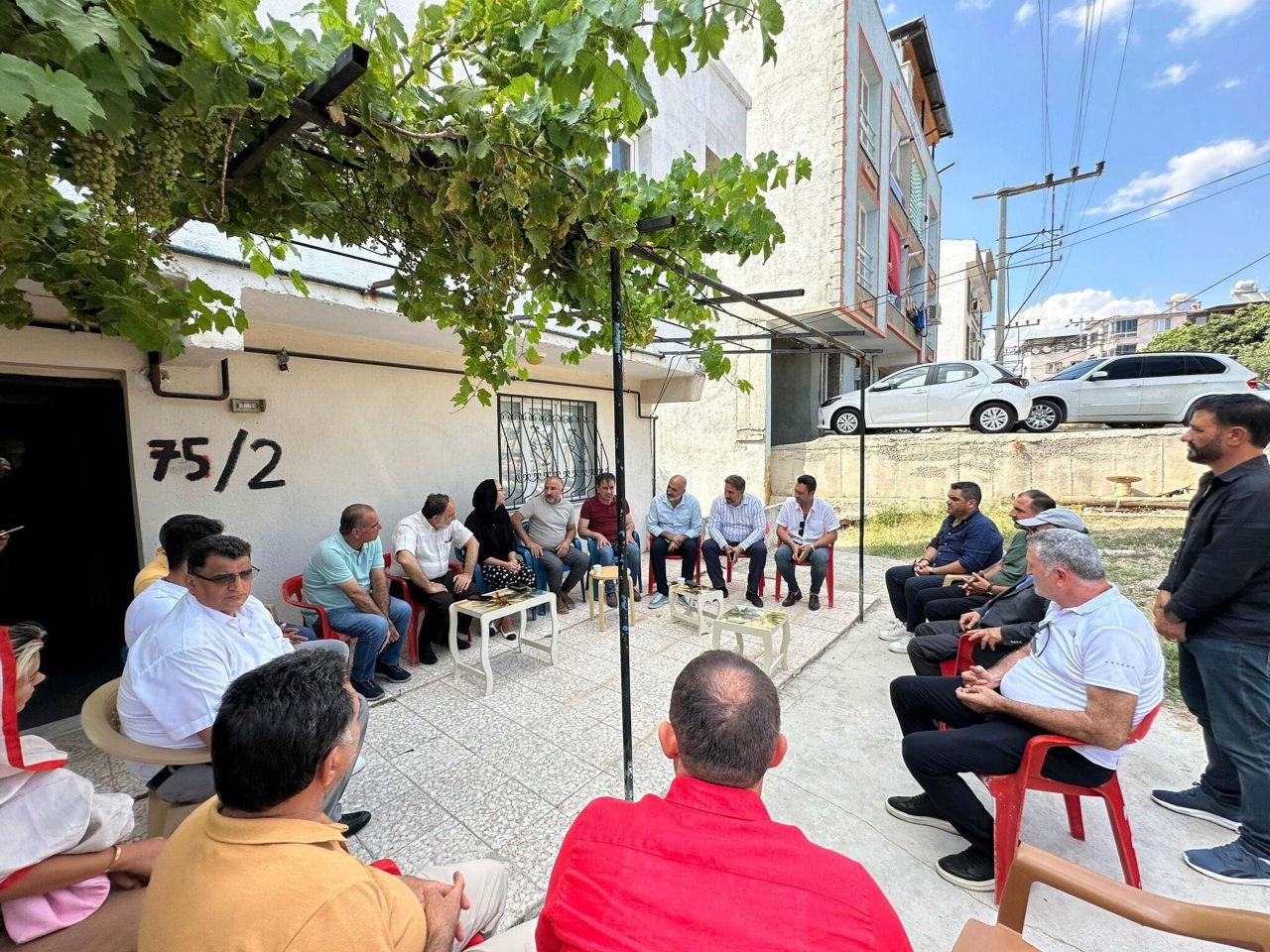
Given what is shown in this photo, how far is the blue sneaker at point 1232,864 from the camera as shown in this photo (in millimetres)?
2076

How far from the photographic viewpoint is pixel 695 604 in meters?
4.82

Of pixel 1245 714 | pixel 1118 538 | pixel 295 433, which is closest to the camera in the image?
pixel 1245 714

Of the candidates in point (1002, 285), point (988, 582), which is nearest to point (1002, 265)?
point (1002, 285)

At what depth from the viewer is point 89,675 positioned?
388 cm

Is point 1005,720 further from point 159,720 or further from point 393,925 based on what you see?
point 159,720

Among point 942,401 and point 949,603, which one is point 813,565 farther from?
point 942,401

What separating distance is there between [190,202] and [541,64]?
4.66 feet

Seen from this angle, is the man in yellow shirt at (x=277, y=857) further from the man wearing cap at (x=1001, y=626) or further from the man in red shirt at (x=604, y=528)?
the man in red shirt at (x=604, y=528)

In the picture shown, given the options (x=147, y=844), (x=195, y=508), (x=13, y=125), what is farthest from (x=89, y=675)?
(x=13, y=125)

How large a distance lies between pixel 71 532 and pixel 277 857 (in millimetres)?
5028

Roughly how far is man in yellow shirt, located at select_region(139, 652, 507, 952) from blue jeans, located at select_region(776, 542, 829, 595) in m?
4.73

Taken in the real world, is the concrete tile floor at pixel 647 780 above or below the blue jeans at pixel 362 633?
below

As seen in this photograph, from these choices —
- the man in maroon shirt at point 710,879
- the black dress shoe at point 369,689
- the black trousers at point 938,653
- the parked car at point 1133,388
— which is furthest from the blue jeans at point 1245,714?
the parked car at point 1133,388

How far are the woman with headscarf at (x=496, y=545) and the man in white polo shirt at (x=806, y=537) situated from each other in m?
2.59
